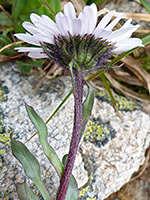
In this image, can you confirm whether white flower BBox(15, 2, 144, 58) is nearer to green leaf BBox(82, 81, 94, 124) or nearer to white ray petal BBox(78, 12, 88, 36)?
white ray petal BBox(78, 12, 88, 36)

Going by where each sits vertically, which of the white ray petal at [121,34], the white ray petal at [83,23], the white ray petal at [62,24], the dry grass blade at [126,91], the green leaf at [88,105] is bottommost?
the dry grass blade at [126,91]

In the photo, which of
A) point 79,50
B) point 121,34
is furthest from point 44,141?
point 121,34

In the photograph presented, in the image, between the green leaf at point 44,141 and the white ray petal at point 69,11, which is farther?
the green leaf at point 44,141

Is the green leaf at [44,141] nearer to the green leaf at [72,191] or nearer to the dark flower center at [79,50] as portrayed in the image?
the green leaf at [72,191]

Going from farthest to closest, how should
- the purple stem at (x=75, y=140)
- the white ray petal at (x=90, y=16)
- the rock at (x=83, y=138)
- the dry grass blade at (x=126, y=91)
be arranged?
the dry grass blade at (x=126, y=91), the rock at (x=83, y=138), the purple stem at (x=75, y=140), the white ray petal at (x=90, y=16)

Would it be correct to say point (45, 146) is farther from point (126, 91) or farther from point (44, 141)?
point (126, 91)

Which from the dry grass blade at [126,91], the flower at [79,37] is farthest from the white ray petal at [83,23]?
the dry grass blade at [126,91]

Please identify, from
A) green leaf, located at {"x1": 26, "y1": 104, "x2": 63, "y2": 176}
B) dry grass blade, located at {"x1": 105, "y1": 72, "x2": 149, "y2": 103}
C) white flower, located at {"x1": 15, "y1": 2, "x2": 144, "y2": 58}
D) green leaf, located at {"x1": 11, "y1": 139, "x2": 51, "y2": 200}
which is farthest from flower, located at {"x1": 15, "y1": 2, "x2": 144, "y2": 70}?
dry grass blade, located at {"x1": 105, "y1": 72, "x2": 149, "y2": 103}
